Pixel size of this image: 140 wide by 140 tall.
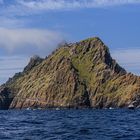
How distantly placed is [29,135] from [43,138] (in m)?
4.92

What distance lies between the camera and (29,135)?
61594mm

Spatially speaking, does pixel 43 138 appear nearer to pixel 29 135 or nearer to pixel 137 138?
pixel 29 135

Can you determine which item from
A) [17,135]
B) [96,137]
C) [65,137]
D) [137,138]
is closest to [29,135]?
[17,135]

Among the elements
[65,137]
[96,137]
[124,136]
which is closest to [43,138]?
[65,137]

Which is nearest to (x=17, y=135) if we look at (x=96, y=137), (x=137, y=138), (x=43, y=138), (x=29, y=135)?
(x=29, y=135)

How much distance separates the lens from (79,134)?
2429 inches

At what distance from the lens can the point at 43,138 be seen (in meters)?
57.2

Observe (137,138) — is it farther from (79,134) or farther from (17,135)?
(17,135)

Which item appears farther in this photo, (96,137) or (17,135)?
(17,135)

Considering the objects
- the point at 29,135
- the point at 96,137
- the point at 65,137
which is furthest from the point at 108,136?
the point at 29,135

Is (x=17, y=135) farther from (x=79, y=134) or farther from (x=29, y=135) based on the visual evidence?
(x=79, y=134)

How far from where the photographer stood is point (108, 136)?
5766 cm

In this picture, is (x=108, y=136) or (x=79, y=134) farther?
(x=79, y=134)

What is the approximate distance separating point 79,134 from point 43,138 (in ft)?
21.0
